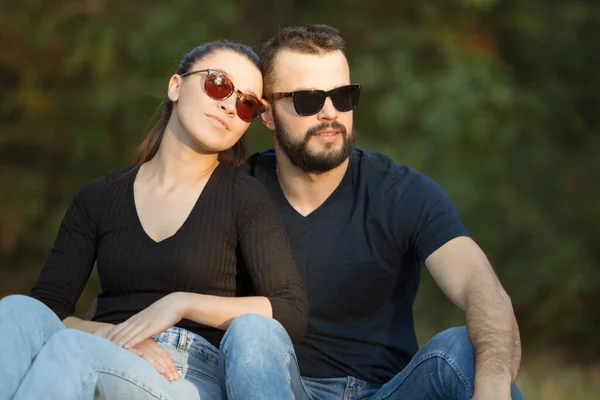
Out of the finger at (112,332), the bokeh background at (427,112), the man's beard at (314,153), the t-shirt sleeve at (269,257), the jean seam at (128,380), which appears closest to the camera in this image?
the jean seam at (128,380)

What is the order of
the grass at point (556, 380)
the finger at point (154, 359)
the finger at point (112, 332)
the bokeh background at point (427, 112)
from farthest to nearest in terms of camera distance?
1. the bokeh background at point (427, 112)
2. the grass at point (556, 380)
3. the finger at point (112, 332)
4. the finger at point (154, 359)

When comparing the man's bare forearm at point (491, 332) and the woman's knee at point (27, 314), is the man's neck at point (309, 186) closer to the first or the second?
the man's bare forearm at point (491, 332)

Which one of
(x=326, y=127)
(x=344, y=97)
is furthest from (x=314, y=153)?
(x=344, y=97)

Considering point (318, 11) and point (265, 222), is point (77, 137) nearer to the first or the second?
point (318, 11)

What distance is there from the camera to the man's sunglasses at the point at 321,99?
3.29m

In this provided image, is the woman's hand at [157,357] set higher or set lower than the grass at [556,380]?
higher

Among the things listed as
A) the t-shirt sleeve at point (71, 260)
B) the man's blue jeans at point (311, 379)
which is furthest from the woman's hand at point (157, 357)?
the t-shirt sleeve at point (71, 260)

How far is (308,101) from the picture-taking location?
331 cm

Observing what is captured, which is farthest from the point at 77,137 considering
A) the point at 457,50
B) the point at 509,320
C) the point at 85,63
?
the point at 509,320

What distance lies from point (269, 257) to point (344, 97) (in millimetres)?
694

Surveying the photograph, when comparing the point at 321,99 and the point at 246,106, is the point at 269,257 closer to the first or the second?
the point at 246,106

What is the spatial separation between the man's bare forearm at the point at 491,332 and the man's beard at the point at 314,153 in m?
0.62

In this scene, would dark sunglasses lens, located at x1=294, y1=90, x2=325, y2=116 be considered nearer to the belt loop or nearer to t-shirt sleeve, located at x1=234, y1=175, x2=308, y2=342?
t-shirt sleeve, located at x1=234, y1=175, x2=308, y2=342

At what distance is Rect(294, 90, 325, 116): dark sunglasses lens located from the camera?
3.29 meters
